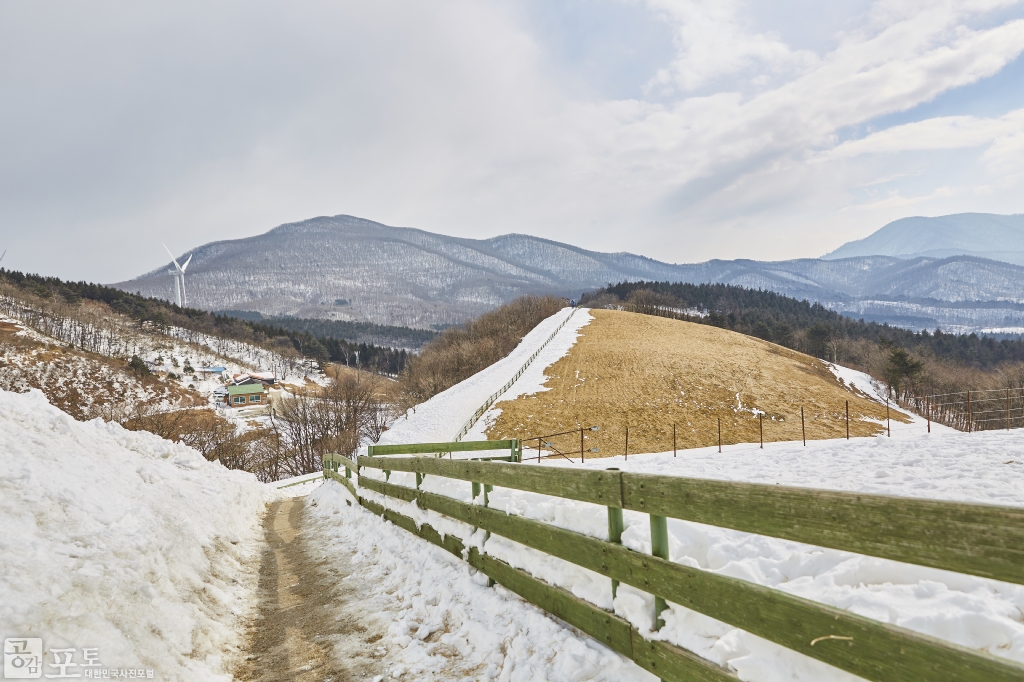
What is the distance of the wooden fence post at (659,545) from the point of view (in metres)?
3.48

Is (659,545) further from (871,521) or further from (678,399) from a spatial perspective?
(678,399)

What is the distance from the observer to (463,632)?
5020 millimetres

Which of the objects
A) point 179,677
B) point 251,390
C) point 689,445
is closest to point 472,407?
point 689,445

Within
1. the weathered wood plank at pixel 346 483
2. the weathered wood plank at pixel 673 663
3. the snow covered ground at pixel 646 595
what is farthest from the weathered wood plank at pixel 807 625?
the weathered wood plank at pixel 346 483

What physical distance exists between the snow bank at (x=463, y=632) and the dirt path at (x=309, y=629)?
0.19 meters

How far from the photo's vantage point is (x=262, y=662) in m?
4.99

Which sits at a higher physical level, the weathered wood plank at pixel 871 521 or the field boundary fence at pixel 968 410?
the weathered wood plank at pixel 871 521

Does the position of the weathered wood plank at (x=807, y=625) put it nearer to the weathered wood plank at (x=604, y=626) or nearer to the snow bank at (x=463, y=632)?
the weathered wood plank at (x=604, y=626)

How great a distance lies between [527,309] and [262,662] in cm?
8705

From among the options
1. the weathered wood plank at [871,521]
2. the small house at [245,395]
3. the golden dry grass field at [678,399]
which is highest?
the weathered wood plank at [871,521]

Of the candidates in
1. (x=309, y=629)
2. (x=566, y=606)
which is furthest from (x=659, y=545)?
(x=309, y=629)

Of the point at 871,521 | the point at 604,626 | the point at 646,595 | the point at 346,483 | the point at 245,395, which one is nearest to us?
the point at 871,521

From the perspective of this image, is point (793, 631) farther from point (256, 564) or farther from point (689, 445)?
point (689, 445)

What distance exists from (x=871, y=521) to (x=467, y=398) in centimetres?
4335
